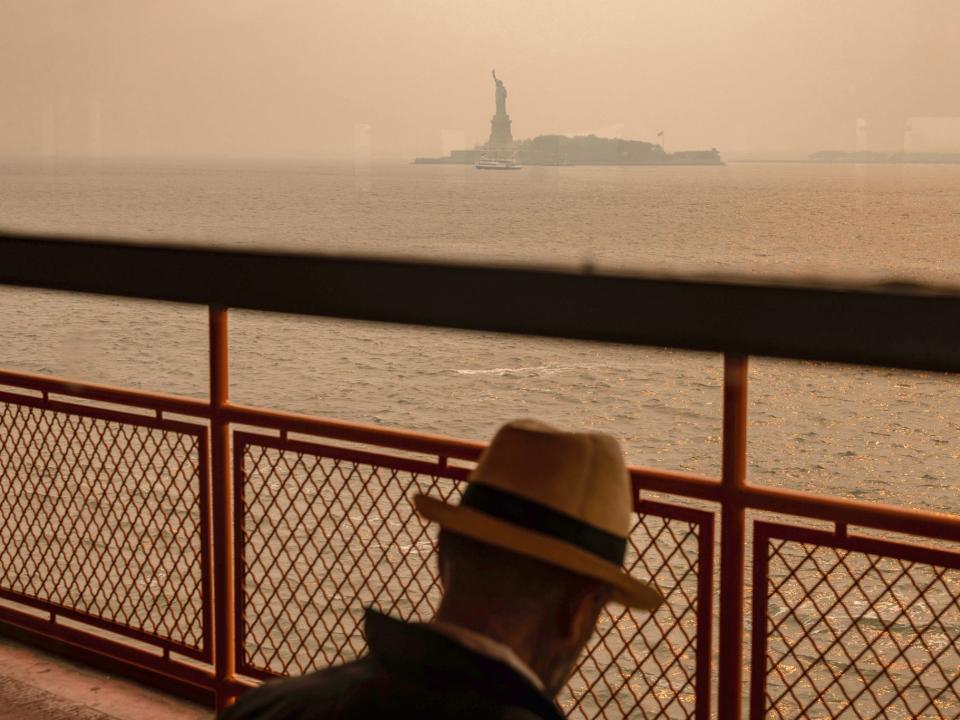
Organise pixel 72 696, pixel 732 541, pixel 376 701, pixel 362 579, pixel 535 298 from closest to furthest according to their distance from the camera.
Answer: pixel 376 701 → pixel 535 298 → pixel 732 541 → pixel 72 696 → pixel 362 579

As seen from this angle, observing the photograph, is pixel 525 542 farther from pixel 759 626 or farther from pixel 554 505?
pixel 759 626

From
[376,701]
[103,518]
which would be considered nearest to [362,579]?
[103,518]

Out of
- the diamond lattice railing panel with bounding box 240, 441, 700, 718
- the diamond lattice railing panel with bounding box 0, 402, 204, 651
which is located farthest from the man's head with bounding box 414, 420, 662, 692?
the diamond lattice railing panel with bounding box 0, 402, 204, 651

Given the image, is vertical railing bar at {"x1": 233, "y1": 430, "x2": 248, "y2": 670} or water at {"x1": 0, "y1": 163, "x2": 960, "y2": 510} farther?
water at {"x1": 0, "y1": 163, "x2": 960, "y2": 510}

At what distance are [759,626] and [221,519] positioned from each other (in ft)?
4.32

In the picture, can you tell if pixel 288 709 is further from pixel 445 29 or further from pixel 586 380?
pixel 586 380

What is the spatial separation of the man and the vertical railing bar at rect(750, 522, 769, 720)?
1287 millimetres

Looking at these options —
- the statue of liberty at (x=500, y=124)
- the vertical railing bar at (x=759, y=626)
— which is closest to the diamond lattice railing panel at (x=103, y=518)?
the vertical railing bar at (x=759, y=626)

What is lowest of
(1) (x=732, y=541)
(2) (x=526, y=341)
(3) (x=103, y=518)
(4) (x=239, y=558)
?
(2) (x=526, y=341)

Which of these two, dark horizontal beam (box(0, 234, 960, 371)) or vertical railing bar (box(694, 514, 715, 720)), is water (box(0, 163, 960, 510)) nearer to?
dark horizontal beam (box(0, 234, 960, 371))

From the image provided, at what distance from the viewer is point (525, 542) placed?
3.59 ft

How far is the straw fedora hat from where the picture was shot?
110 centimetres

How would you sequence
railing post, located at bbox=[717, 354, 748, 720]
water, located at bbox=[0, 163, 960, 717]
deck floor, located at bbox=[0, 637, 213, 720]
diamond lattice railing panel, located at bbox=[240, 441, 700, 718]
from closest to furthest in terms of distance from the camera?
railing post, located at bbox=[717, 354, 748, 720]
diamond lattice railing panel, located at bbox=[240, 441, 700, 718]
deck floor, located at bbox=[0, 637, 213, 720]
water, located at bbox=[0, 163, 960, 717]

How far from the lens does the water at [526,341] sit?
4803 cm
